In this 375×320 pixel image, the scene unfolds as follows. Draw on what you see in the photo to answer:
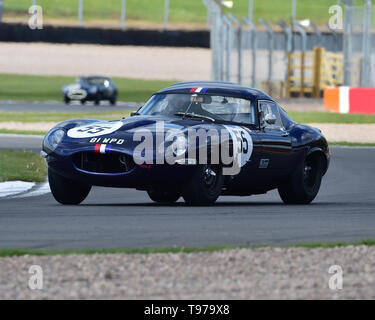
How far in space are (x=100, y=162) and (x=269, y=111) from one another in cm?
254

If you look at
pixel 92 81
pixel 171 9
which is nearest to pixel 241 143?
pixel 92 81

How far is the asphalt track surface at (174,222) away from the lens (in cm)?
997

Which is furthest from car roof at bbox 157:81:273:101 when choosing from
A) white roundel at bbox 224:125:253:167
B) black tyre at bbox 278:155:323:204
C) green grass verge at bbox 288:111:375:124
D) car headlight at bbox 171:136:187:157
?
green grass verge at bbox 288:111:375:124

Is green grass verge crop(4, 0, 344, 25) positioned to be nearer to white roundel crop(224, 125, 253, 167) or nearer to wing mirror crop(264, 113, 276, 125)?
wing mirror crop(264, 113, 276, 125)

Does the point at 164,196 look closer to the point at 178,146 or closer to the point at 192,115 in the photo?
the point at 192,115

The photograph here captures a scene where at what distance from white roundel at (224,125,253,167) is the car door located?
1.04 ft

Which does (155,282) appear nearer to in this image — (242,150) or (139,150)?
(139,150)

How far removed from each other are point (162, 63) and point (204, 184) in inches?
2471

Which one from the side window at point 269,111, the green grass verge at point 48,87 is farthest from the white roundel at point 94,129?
the green grass verge at point 48,87

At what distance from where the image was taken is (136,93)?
63.4 meters

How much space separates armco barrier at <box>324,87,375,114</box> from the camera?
36.9 m

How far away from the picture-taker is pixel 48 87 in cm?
6625

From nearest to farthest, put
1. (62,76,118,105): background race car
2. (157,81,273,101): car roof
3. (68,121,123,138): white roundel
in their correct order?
1. (68,121,123,138): white roundel
2. (157,81,273,101): car roof
3. (62,76,118,105): background race car
